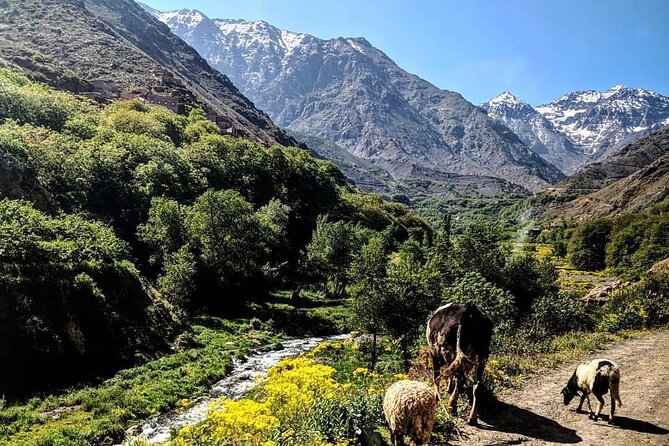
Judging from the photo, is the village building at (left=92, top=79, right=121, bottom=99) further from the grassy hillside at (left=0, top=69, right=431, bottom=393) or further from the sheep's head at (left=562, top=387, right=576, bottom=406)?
the sheep's head at (left=562, top=387, right=576, bottom=406)

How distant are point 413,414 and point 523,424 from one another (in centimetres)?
490

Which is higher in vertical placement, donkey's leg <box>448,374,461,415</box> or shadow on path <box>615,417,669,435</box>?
shadow on path <box>615,417,669,435</box>

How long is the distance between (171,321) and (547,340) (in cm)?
2839

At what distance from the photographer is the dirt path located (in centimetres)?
1155

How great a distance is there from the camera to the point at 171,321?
36.9 meters

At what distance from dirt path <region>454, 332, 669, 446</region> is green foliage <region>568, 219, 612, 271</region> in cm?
10169

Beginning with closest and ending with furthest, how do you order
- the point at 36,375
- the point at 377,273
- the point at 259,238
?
the point at 36,375, the point at 377,273, the point at 259,238

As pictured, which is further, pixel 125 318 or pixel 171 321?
pixel 171 321

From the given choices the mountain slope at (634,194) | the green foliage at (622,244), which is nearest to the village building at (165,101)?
the green foliage at (622,244)

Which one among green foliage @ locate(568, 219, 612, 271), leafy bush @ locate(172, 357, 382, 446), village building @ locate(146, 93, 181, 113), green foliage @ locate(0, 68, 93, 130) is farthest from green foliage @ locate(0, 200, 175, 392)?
village building @ locate(146, 93, 181, 113)

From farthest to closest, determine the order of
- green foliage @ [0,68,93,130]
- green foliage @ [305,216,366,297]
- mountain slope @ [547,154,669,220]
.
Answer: mountain slope @ [547,154,669,220] < green foliage @ [305,216,366,297] < green foliage @ [0,68,93,130]

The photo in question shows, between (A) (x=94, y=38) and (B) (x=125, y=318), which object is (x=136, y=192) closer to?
(B) (x=125, y=318)

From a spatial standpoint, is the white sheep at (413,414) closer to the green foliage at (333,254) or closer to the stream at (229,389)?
the stream at (229,389)

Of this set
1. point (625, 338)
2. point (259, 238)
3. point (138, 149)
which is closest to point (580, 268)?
point (259, 238)
